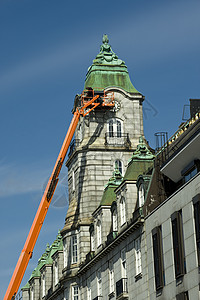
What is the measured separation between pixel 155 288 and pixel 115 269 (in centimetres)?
943

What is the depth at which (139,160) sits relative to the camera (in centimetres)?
5928

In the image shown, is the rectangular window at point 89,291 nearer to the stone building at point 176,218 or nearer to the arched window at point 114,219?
the arched window at point 114,219

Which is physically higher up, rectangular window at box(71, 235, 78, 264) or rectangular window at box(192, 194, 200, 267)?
rectangular window at box(71, 235, 78, 264)

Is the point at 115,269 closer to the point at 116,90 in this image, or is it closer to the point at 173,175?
the point at 173,175

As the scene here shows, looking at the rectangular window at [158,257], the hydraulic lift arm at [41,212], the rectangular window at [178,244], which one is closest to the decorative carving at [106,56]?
the hydraulic lift arm at [41,212]

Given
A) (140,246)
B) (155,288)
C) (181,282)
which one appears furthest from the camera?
(140,246)

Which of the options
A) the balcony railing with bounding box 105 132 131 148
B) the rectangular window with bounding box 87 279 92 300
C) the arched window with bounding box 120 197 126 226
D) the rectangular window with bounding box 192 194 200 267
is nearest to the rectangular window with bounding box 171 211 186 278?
the rectangular window with bounding box 192 194 200 267

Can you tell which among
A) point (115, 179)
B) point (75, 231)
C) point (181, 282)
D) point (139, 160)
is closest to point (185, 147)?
point (181, 282)

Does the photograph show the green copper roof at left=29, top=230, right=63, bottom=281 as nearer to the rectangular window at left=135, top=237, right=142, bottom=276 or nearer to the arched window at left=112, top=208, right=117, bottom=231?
the arched window at left=112, top=208, right=117, bottom=231

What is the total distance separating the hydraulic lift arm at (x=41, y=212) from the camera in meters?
66.4

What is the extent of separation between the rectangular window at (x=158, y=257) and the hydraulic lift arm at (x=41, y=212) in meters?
20.0

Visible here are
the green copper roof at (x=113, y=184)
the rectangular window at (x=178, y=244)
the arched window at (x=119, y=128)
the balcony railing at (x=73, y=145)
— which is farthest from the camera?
Result: the balcony railing at (x=73, y=145)

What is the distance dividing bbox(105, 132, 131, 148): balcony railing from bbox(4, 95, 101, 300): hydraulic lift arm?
3333 mm

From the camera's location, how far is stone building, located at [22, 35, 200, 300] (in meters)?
45.7
